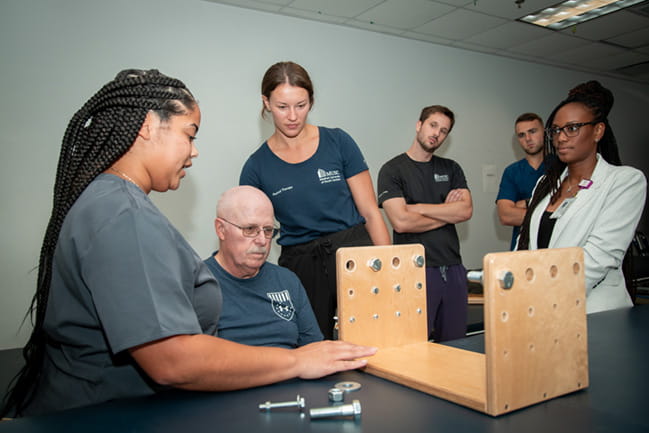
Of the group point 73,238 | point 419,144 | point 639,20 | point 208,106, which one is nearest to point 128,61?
point 208,106

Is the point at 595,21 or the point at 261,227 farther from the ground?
the point at 595,21

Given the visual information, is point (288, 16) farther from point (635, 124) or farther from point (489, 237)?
point (635, 124)

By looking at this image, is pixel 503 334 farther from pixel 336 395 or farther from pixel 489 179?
pixel 489 179

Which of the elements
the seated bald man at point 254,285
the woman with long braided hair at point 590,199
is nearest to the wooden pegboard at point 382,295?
the seated bald man at point 254,285

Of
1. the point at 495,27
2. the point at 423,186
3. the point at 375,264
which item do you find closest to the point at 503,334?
the point at 375,264

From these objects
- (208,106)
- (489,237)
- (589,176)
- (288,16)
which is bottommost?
(489,237)

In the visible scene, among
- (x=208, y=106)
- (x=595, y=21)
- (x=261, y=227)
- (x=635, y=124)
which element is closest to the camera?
(x=261, y=227)

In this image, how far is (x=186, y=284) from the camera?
0.81 metres

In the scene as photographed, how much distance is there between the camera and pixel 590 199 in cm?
157

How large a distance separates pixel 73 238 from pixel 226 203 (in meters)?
0.82

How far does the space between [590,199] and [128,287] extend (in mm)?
1477

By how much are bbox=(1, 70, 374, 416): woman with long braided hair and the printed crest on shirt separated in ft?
1.74

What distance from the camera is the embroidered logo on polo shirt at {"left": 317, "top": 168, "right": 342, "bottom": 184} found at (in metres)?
1.89

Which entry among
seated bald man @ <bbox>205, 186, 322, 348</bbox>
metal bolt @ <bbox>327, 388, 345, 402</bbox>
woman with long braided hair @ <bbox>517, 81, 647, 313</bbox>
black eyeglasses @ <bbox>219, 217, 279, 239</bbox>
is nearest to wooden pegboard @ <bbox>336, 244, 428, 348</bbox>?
metal bolt @ <bbox>327, 388, 345, 402</bbox>
